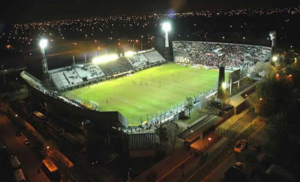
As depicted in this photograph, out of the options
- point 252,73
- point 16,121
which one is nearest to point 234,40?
point 252,73

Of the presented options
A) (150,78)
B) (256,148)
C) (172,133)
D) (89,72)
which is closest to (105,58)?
(89,72)

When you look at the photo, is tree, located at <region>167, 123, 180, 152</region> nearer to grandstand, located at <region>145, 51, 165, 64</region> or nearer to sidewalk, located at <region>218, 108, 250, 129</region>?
sidewalk, located at <region>218, 108, 250, 129</region>

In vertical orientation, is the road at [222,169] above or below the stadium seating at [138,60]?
below

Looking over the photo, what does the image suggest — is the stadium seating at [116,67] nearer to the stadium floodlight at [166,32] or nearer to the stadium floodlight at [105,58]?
the stadium floodlight at [105,58]

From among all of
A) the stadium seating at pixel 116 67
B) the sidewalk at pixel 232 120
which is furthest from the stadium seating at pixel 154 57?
the sidewalk at pixel 232 120

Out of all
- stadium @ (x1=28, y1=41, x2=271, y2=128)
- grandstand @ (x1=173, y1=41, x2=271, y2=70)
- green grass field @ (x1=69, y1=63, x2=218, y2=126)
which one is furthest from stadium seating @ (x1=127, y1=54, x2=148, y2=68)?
grandstand @ (x1=173, y1=41, x2=271, y2=70)

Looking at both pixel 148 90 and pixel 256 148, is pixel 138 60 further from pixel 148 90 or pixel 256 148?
pixel 256 148
